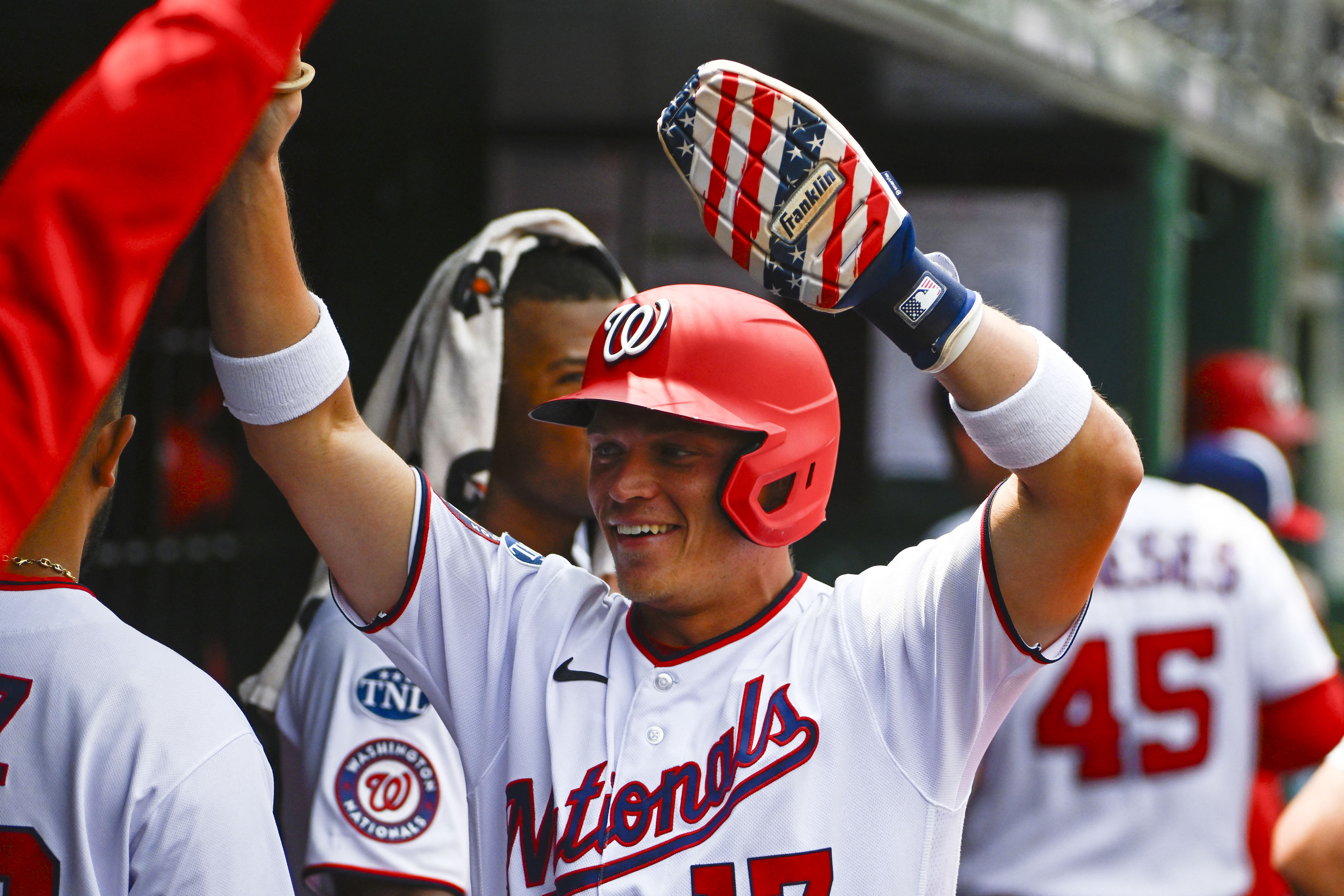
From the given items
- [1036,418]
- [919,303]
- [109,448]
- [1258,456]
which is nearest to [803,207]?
[919,303]

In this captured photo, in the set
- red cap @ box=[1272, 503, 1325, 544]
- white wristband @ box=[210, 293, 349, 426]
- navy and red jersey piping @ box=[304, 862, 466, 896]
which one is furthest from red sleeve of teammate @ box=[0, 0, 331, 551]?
red cap @ box=[1272, 503, 1325, 544]

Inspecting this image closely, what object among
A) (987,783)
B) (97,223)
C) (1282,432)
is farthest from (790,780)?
(1282,432)

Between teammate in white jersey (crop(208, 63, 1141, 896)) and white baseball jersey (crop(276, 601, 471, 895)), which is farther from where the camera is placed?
white baseball jersey (crop(276, 601, 471, 895))

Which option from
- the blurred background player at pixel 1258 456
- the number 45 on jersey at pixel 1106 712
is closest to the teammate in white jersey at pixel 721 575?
the number 45 on jersey at pixel 1106 712

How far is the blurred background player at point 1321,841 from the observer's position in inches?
81.4

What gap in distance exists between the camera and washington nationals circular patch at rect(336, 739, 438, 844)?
198cm

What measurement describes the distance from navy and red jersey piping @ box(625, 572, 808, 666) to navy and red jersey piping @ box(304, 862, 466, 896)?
1.89 feet

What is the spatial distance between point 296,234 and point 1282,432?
10.7 feet

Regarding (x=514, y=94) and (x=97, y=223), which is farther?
(x=514, y=94)

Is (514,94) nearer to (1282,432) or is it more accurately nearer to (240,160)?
(240,160)

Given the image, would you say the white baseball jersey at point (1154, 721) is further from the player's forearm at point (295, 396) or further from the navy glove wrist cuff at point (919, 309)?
the player's forearm at point (295, 396)

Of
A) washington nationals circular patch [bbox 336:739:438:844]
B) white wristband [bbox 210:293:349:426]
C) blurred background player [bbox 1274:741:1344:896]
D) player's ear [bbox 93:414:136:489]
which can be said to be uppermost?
white wristband [bbox 210:293:349:426]

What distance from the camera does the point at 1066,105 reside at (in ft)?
11.7

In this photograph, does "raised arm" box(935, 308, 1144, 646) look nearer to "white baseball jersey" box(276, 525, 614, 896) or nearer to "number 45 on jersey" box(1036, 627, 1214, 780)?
"white baseball jersey" box(276, 525, 614, 896)
